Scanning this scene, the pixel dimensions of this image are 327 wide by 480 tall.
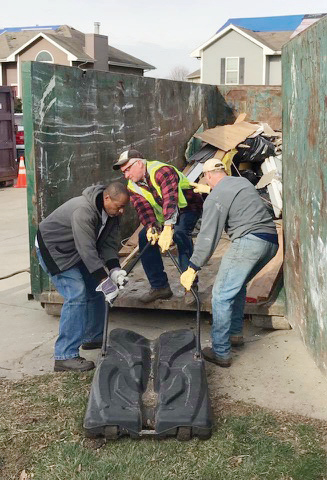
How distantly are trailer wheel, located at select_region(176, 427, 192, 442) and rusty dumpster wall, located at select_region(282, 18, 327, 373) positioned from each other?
1.14m

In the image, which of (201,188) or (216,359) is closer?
(216,359)

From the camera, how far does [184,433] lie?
13.5ft

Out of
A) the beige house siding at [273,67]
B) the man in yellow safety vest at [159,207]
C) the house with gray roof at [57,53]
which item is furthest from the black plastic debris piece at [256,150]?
the house with gray roof at [57,53]

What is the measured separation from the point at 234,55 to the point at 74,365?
3318cm

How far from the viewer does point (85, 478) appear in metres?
3.80

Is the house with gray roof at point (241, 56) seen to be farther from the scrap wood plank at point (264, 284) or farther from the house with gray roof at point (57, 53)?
the scrap wood plank at point (264, 284)

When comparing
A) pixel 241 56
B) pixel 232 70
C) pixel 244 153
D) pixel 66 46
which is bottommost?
pixel 244 153

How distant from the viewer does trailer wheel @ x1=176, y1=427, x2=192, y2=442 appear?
4.12 m

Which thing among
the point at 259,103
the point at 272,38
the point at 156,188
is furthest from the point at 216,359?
the point at 272,38

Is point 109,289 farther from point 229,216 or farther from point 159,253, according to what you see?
point 159,253

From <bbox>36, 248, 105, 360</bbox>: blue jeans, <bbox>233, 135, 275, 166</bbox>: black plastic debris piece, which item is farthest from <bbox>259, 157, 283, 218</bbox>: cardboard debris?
<bbox>36, 248, 105, 360</bbox>: blue jeans

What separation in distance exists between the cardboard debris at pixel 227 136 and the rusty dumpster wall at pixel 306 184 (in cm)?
401

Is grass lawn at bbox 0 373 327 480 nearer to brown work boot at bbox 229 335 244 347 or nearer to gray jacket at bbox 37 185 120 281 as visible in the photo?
gray jacket at bbox 37 185 120 281

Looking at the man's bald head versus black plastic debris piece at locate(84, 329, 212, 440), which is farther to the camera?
the man's bald head
